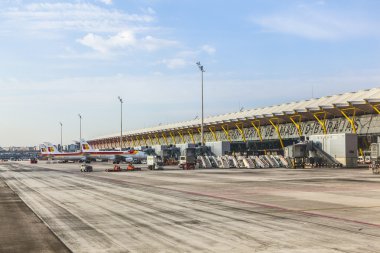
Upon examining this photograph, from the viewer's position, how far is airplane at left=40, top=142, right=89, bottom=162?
138m

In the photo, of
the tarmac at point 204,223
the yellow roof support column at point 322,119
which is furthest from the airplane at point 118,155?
the tarmac at point 204,223

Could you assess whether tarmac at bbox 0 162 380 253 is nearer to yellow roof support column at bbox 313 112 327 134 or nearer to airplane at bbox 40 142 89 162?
yellow roof support column at bbox 313 112 327 134

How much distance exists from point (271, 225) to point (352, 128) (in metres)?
86.9

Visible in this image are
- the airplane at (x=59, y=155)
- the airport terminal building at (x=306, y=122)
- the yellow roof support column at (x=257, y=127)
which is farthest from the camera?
the airplane at (x=59, y=155)

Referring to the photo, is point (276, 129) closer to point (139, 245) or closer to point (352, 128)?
point (352, 128)

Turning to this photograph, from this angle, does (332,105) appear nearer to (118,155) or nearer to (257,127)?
(257,127)

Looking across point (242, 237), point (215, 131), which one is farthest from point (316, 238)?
point (215, 131)

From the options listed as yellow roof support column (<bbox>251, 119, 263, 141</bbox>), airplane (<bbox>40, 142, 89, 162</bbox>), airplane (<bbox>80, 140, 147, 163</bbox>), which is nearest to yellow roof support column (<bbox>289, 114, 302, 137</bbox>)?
yellow roof support column (<bbox>251, 119, 263, 141</bbox>)

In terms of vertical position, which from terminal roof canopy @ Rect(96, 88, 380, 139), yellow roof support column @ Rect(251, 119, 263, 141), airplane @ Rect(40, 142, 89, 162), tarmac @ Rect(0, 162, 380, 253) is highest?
terminal roof canopy @ Rect(96, 88, 380, 139)

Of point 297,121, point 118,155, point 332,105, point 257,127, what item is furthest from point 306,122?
point 118,155

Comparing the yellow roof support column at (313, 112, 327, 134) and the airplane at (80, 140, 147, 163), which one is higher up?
the yellow roof support column at (313, 112, 327, 134)

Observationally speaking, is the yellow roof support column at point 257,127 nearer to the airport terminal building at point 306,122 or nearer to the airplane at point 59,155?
the airport terminal building at point 306,122

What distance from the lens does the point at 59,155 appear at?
143125 millimetres

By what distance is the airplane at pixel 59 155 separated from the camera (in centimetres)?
13850
